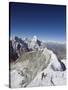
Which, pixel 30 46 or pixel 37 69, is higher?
pixel 30 46

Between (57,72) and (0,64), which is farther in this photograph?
(57,72)

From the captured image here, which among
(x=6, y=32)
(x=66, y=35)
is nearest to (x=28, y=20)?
(x=6, y=32)

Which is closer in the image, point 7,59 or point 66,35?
point 7,59

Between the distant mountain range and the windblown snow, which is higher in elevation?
the distant mountain range

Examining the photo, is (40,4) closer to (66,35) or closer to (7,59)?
(66,35)

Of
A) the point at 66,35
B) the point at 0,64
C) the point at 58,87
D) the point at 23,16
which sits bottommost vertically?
the point at 58,87

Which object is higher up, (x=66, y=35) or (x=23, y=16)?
(x=23, y=16)

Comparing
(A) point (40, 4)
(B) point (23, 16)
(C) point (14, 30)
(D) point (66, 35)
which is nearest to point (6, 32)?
(C) point (14, 30)

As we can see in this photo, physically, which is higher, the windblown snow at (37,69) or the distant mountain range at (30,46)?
the distant mountain range at (30,46)

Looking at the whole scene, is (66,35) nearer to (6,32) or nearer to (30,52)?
(30,52)
